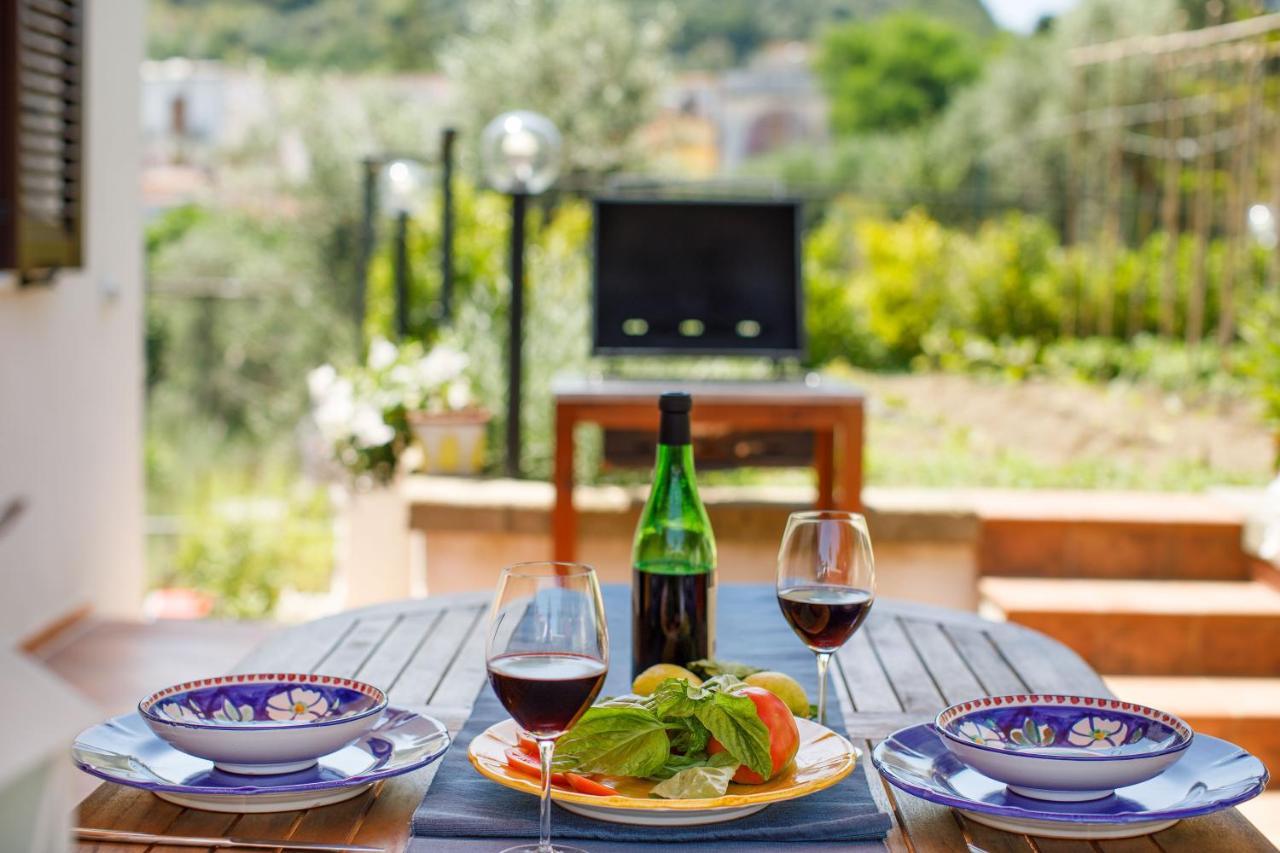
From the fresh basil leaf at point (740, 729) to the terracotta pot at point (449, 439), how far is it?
2982mm

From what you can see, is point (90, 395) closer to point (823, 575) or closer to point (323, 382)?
point (323, 382)

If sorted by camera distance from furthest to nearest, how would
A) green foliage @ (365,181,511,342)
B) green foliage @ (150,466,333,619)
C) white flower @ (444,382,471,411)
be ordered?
green foliage @ (150,466,333,619), green foliage @ (365,181,511,342), white flower @ (444,382,471,411)

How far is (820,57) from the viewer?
73.1 ft

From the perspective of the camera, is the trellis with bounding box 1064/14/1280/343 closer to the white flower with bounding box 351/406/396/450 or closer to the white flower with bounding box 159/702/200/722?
Result: the white flower with bounding box 351/406/396/450

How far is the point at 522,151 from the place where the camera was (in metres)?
3.92

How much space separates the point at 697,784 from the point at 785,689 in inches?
7.2

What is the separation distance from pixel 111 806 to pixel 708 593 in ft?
1.67

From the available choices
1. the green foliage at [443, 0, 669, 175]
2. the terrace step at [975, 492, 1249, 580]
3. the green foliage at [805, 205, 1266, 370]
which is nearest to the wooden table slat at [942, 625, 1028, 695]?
the terrace step at [975, 492, 1249, 580]

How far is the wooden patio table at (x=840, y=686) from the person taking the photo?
943 mm

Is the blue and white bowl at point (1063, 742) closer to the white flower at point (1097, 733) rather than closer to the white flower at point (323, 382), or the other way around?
the white flower at point (1097, 733)

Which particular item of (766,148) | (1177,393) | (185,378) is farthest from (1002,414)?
(766,148)

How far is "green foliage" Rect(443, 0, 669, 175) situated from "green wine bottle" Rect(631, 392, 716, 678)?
30.5 ft

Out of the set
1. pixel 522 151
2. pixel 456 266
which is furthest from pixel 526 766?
pixel 456 266

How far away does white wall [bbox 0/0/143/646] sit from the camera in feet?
11.6
